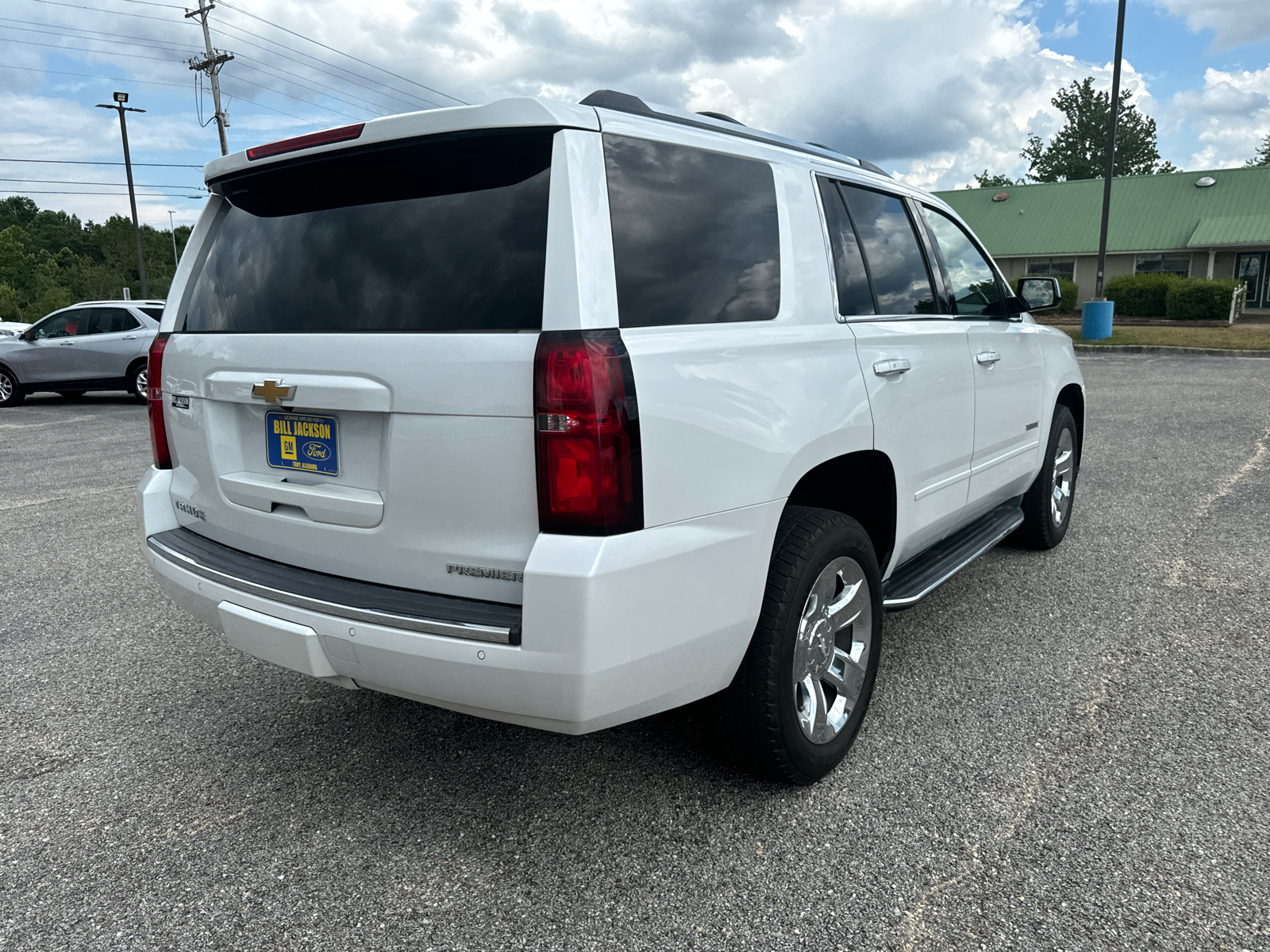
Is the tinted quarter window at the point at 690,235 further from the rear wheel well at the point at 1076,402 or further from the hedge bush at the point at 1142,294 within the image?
the hedge bush at the point at 1142,294

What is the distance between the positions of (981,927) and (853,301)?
192 centimetres

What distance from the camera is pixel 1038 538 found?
5.25m

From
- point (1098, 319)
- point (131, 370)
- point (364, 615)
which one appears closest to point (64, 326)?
point (131, 370)

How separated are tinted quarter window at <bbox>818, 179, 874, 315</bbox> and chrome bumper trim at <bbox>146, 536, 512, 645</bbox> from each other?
161 cm

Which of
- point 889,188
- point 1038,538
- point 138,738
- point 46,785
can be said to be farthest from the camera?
point 1038,538

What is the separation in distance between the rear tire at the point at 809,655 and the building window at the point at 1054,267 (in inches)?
1538

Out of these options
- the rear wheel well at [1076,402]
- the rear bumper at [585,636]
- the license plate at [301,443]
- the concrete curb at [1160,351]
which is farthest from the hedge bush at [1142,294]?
the license plate at [301,443]

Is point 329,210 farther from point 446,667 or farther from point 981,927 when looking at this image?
point 981,927

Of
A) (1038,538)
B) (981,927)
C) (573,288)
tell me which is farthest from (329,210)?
(1038,538)

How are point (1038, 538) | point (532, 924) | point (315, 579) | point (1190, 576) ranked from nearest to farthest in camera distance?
point (532, 924) → point (315, 579) → point (1190, 576) → point (1038, 538)

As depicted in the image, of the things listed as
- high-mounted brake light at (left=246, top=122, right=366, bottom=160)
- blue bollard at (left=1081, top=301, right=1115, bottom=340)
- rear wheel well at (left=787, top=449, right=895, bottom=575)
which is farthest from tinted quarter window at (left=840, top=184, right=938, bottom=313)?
blue bollard at (left=1081, top=301, right=1115, bottom=340)

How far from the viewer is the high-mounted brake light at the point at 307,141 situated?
2.46 meters

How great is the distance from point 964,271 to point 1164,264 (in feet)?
128

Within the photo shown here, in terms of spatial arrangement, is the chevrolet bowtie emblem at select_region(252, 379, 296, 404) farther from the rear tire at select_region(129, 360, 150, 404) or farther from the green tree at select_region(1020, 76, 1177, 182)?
the green tree at select_region(1020, 76, 1177, 182)
